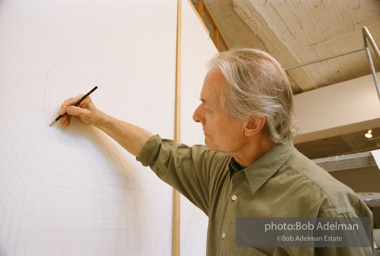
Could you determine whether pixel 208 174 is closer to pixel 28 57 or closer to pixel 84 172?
pixel 84 172

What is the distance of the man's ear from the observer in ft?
2.66

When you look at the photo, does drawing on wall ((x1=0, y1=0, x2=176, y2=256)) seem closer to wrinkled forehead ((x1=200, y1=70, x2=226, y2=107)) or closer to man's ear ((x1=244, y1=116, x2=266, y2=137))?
wrinkled forehead ((x1=200, y1=70, x2=226, y2=107))

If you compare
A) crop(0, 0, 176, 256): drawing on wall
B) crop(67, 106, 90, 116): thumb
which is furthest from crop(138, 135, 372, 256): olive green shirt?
crop(67, 106, 90, 116): thumb

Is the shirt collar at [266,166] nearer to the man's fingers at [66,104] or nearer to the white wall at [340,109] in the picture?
the man's fingers at [66,104]

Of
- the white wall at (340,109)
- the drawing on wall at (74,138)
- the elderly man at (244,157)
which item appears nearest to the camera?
the drawing on wall at (74,138)

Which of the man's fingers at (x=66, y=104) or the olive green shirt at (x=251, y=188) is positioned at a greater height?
the man's fingers at (x=66, y=104)

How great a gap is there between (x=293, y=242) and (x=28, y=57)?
76cm

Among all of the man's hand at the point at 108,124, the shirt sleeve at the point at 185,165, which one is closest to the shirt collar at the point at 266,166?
the shirt sleeve at the point at 185,165

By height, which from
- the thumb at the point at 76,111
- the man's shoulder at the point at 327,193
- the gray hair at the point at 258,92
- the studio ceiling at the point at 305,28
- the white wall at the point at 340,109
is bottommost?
the man's shoulder at the point at 327,193

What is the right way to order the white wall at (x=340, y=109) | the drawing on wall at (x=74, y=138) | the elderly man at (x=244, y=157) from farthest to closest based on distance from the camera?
1. the white wall at (x=340, y=109)
2. the elderly man at (x=244, y=157)
3. the drawing on wall at (x=74, y=138)

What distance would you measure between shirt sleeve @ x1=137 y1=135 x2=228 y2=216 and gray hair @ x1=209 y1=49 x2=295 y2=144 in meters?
0.23

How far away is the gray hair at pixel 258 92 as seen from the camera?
0.81m

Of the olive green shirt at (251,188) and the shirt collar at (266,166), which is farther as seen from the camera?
the shirt collar at (266,166)

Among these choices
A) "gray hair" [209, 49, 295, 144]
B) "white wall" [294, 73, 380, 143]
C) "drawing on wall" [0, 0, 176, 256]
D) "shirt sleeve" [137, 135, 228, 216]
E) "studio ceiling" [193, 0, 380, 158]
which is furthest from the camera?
"white wall" [294, 73, 380, 143]
